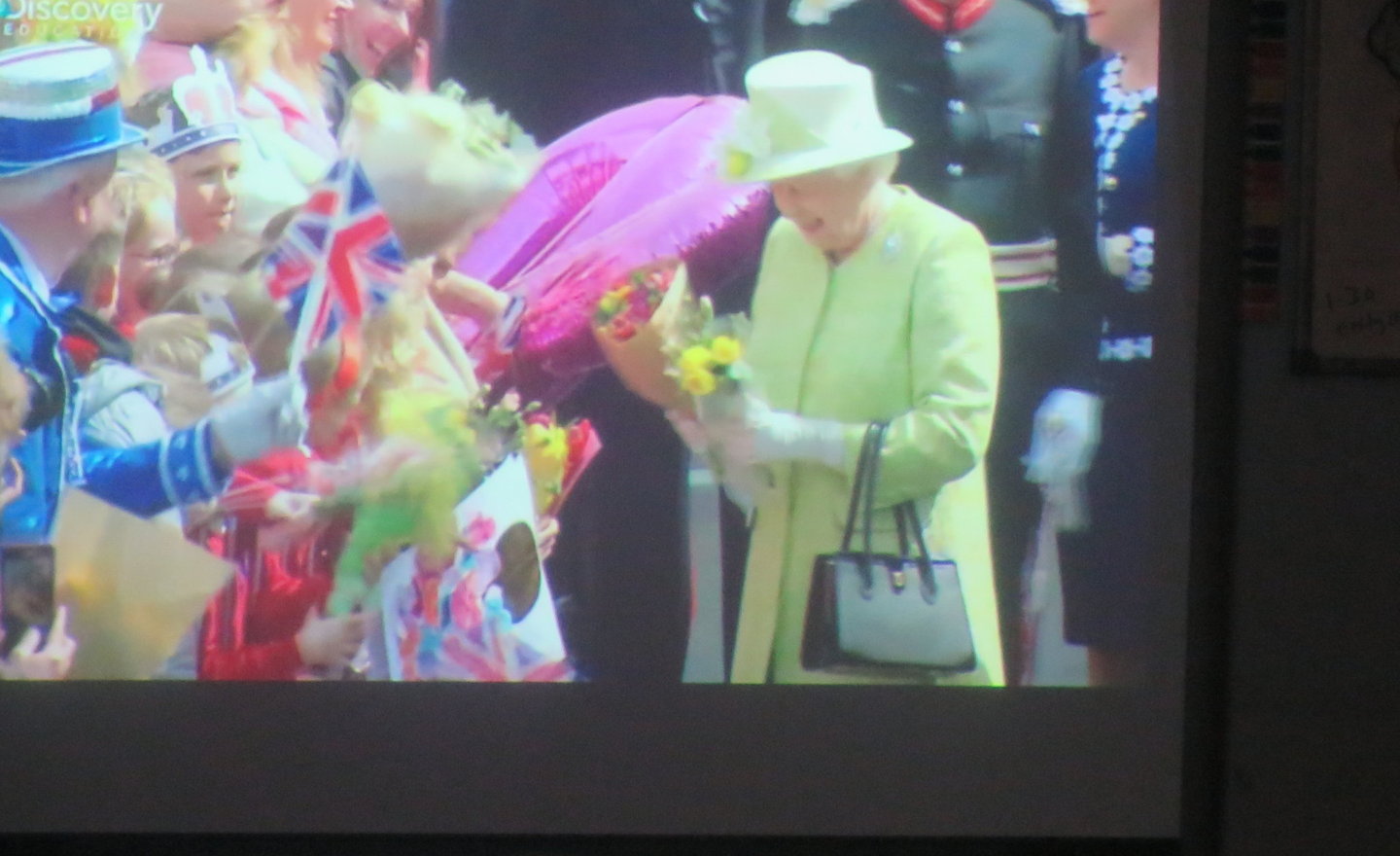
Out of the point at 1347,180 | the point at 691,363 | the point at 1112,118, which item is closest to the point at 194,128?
the point at 691,363

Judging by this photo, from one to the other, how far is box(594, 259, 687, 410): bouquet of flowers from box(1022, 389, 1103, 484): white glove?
559 mm

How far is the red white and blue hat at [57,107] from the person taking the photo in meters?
2.10

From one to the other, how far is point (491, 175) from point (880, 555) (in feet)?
2.71

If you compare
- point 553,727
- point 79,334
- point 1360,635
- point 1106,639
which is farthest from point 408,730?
point 1360,635

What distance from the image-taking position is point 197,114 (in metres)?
2.12

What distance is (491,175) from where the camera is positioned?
2.17 metres

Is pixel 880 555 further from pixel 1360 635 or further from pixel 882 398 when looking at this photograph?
pixel 1360 635

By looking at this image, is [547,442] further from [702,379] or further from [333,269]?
[333,269]

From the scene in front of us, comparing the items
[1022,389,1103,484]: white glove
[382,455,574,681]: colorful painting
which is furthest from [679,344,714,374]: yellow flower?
[1022,389,1103,484]: white glove

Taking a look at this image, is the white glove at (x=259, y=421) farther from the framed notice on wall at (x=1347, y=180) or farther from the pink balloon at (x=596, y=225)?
the framed notice on wall at (x=1347, y=180)

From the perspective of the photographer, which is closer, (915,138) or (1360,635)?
(915,138)

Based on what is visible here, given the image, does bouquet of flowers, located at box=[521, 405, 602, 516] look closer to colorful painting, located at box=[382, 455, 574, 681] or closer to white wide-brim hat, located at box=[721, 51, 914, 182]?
colorful painting, located at box=[382, 455, 574, 681]

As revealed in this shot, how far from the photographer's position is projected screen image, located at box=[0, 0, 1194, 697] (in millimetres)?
2123

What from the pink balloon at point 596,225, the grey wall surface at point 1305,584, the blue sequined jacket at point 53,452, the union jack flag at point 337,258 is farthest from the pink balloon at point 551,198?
the grey wall surface at point 1305,584
